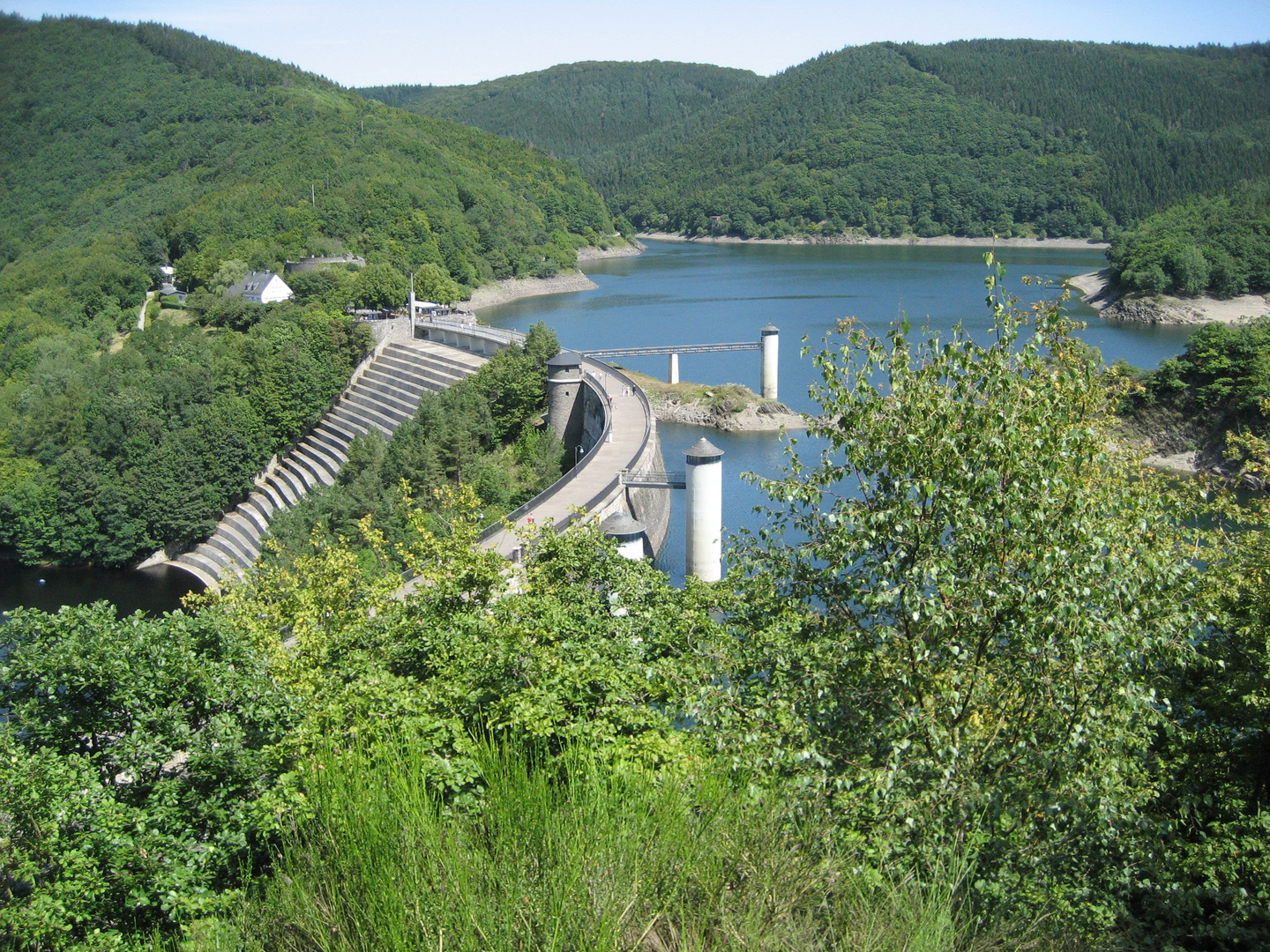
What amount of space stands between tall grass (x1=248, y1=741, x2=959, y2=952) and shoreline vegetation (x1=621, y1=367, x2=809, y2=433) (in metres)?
41.2

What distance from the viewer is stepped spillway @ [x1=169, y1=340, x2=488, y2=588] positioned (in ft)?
139

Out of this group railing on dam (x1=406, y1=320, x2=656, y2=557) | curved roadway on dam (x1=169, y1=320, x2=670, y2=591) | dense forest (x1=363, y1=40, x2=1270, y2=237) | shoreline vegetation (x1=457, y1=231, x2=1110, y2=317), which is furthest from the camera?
dense forest (x1=363, y1=40, x2=1270, y2=237)

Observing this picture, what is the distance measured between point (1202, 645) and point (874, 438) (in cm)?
442

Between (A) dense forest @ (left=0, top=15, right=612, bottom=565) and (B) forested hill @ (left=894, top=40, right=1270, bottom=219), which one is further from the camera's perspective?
(B) forested hill @ (left=894, top=40, right=1270, bottom=219)

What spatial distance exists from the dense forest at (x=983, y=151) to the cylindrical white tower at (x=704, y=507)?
10699cm

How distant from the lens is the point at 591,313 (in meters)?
84.2

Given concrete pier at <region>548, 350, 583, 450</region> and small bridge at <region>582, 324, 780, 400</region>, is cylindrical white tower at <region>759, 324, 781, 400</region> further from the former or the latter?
concrete pier at <region>548, 350, 583, 450</region>

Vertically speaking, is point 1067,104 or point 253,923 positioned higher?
point 1067,104

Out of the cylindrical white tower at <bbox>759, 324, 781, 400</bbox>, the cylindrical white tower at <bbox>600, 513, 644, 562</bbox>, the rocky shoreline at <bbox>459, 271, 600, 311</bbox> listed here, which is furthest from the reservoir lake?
the cylindrical white tower at <bbox>600, 513, 644, 562</bbox>

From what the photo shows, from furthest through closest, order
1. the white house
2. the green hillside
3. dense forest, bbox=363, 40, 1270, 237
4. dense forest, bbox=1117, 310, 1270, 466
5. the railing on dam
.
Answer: the green hillside < dense forest, bbox=363, 40, 1270, 237 < the white house < dense forest, bbox=1117, 310, 1270, 466 < the railing on dam

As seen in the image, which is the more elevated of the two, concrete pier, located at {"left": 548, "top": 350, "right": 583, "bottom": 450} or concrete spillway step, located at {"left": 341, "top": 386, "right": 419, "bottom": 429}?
concrete pier, located at {"left": 548, "top": 350, "right": 583, "bottom": 450}

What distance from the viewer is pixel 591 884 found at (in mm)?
5820

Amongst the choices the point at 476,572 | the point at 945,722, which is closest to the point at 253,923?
the point at 945,722

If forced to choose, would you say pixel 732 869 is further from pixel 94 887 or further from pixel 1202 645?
pixel 1202 645
